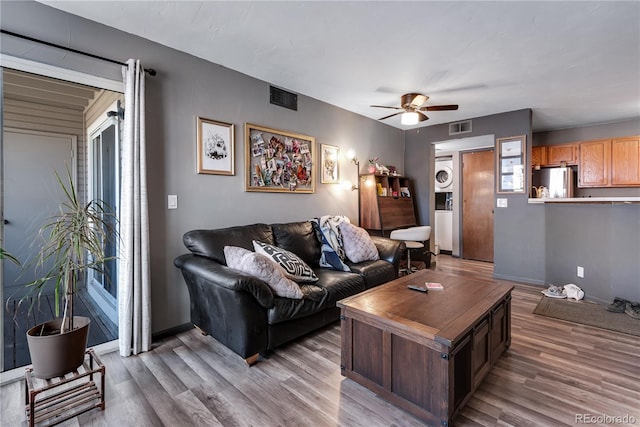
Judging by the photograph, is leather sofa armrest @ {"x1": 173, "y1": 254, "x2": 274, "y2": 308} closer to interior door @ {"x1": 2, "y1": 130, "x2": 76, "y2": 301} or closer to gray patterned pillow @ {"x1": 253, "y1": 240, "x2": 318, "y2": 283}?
gray patterned pillow @ {"x1": 253, "y1": 240, "x2": 318, "y2": 283}

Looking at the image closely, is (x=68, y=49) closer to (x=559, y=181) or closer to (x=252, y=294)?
(x=252, y=294)

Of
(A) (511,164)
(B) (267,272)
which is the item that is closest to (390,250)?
(B) (267,272)

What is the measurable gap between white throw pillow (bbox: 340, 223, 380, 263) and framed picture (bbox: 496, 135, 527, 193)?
253 centimetres

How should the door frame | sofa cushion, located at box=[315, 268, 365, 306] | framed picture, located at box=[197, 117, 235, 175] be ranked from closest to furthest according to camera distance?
the door frame < sofa cushion, located at box=[315, 268, 365, 306] < framed picture, located at box=[197, 117, 235, 175]

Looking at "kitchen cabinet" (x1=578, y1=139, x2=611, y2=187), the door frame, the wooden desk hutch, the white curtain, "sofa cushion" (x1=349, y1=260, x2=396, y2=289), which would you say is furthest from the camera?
"kitchen cabinet" (x1=578, y1=139, x2=611, y2=187)

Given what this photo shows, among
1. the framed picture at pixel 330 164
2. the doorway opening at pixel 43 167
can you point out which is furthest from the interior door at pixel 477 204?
the doorway opening at pixel 43 167

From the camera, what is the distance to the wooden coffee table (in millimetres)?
1478

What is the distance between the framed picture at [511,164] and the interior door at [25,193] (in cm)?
524

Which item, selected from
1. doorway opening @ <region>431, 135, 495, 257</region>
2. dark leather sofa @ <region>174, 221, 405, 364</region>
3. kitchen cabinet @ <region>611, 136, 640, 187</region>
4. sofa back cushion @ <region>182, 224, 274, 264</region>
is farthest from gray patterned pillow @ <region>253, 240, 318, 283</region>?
kitchen cabinet @ <region>611, 136, 640, 187</region>

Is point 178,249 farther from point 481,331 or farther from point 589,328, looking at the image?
point 589,328

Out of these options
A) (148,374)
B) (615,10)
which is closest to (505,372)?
(148,374)

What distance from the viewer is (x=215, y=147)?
288 cm

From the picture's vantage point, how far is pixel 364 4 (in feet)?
6.54

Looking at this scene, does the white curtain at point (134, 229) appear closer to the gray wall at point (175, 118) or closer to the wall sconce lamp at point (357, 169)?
the gray wall at point (175, 118)
